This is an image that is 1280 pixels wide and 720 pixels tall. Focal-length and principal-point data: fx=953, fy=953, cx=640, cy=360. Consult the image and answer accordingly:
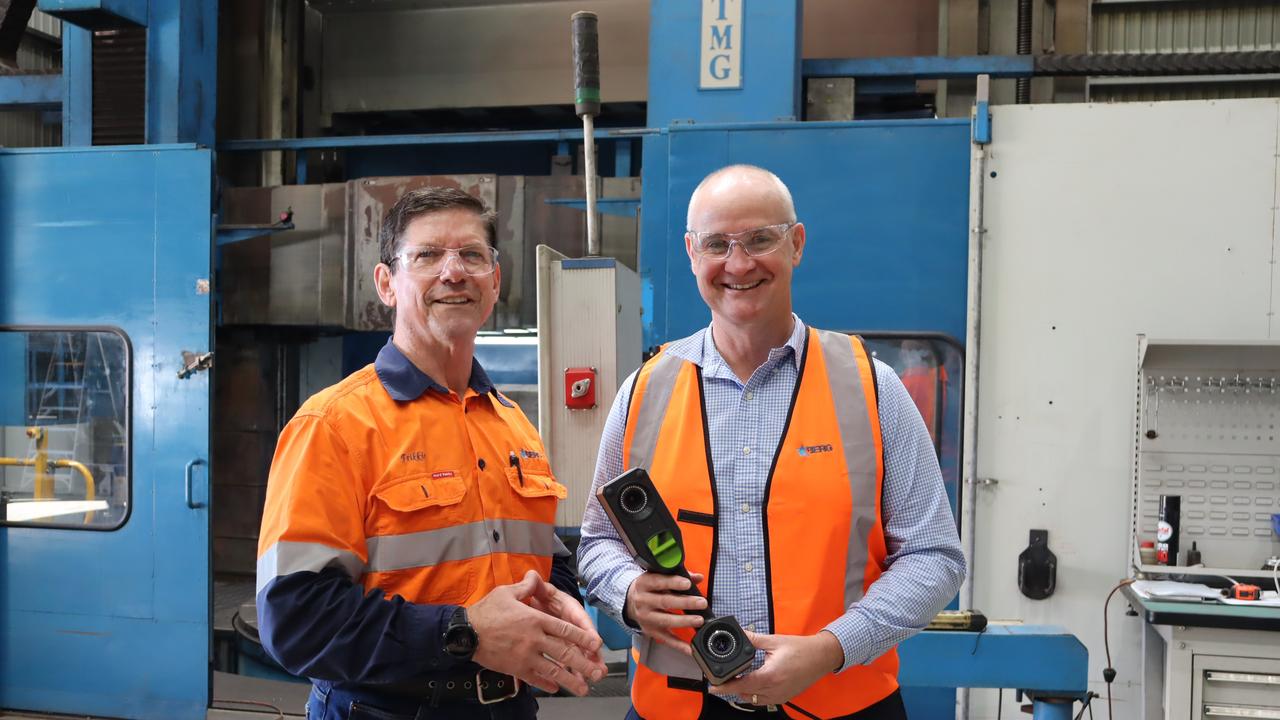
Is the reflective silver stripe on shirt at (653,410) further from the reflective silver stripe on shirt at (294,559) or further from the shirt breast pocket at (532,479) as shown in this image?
the reflective silver stripe on shirt at (294,559)

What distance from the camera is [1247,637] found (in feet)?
9.11

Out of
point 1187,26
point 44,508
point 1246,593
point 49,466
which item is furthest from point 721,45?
point 44,508

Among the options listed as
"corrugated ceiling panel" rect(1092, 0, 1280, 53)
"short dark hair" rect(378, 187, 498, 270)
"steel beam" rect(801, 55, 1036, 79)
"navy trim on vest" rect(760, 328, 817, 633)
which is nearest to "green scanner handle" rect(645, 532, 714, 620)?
"navy trim on vest" rect(760, 328, 817, 633)

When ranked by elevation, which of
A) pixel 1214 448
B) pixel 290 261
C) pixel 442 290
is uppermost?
pixel 290 261

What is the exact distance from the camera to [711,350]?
1697 millimetres

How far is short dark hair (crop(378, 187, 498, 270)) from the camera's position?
5.33ft

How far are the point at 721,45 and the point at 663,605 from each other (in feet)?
8.84

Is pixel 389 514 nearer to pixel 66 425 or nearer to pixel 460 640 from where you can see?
pixel 460 640

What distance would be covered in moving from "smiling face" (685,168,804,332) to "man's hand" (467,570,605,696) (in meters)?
0.57

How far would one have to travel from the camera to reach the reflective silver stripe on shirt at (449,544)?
147 centimetres

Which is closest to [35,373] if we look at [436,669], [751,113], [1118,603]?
[751,113]

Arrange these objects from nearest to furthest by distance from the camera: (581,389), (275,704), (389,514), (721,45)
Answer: (389,514) → (581,389) → (721,45) → (275,704)

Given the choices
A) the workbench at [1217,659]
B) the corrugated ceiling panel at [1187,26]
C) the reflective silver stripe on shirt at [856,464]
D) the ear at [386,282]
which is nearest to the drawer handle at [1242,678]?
the workbench at [1217,659]

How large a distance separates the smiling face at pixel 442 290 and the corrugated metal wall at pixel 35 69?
17.9 feet
